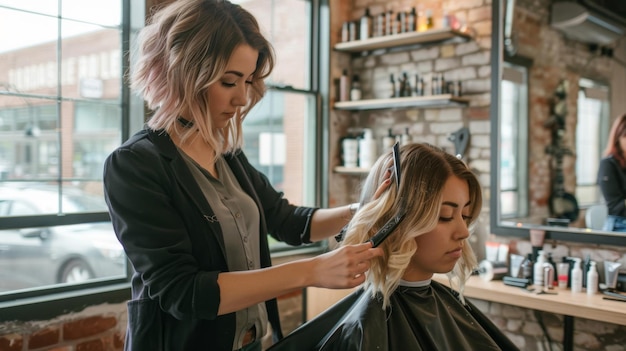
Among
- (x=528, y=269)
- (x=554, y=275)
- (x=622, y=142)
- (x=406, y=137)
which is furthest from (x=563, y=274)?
(x=406, y=137)

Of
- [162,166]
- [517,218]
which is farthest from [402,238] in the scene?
[517,218]

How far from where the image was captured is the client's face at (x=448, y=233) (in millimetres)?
1606

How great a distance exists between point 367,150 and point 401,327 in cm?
207

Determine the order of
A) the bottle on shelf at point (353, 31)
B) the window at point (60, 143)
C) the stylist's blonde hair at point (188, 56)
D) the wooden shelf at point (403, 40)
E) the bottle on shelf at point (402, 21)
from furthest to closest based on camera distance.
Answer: the bottle on shelf at point (353, 31)
the bottle on shelf at point (402, 21)
the wooden shelf at point (403, 40)
the window at point (60, 143)
the stylist's blonde hair at point (188, 56)

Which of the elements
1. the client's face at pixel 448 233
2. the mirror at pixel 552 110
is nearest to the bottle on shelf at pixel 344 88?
the mirror at pixel 552 110

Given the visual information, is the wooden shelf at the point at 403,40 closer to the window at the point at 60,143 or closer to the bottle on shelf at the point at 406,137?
the bottle on shelf at the point at 406,137

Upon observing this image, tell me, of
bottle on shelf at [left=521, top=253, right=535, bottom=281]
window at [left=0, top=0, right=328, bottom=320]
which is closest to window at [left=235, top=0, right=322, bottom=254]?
window at [left=0, top=0, right=328, bottom=320]

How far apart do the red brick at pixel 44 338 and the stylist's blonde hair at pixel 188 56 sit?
130cm

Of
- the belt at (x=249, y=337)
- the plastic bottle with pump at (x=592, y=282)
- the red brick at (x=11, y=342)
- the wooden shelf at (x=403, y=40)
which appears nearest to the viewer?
the belt at (x=249, y=337)

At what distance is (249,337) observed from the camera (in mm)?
1513

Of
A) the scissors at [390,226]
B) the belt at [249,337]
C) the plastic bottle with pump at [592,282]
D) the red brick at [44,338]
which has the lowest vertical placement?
the red brick at [44,338]

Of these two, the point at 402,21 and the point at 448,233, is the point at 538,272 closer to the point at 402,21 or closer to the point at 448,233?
the point at 448,233

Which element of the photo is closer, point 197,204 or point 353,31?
point 197,204

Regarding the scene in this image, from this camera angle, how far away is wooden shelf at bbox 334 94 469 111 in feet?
10.3
